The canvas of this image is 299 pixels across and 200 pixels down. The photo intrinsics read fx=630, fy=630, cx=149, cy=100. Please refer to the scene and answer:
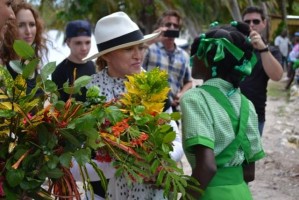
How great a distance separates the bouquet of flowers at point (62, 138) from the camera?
2.03 meters

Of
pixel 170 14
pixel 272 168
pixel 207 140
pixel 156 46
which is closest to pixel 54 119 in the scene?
pixel 207 140

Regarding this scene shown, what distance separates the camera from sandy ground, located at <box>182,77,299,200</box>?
23.5 feet

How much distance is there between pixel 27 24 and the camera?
176 inches

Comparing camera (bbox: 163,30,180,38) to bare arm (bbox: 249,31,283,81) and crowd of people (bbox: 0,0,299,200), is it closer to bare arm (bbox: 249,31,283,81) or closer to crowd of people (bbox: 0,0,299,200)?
bare arm (bbox: 249,31,283,81)

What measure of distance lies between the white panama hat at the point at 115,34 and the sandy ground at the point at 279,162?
13.1ft

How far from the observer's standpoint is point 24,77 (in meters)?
2.07

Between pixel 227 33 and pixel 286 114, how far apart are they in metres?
12.1

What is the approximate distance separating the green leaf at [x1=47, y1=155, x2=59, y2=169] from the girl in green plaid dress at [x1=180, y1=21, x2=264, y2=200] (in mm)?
903

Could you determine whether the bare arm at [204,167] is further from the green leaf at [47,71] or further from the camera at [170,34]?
the camera at [170,34]

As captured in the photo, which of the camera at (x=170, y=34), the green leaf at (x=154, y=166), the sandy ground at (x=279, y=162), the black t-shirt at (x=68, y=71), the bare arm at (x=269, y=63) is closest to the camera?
the green leaf at (x=154, y=166)

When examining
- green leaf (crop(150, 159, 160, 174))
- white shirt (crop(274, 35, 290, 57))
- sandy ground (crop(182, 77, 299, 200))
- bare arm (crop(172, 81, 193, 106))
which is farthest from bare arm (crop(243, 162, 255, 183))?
white shirt (crop(274, 35, 290, 57))

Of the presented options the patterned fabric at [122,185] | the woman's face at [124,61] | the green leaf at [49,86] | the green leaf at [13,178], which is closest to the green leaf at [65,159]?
the green leaf at [13,178]

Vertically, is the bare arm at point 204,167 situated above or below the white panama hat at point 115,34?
below

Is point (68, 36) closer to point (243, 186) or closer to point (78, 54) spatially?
point (78, 54)
